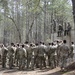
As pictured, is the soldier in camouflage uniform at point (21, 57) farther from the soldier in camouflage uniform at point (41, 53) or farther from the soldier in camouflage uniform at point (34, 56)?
the soldier in camouflage uniform at point (41, 53)

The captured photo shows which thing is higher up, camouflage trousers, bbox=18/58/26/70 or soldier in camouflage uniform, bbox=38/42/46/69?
soldier in camouflage uniform, bbox=38/42/46/69

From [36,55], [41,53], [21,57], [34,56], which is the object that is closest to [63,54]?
[41,53]

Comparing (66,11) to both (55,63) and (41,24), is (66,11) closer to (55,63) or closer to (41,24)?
(41,24)

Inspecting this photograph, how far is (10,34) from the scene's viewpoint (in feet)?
231

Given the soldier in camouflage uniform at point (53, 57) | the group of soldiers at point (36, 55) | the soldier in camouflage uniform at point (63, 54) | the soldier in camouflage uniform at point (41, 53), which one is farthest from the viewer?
the soldier in camouflage uniform at point (53, 57)

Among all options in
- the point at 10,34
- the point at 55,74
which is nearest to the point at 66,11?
the point at 10,34

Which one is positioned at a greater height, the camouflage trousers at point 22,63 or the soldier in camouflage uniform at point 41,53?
the soldier in camouflage uniform at point 41,53

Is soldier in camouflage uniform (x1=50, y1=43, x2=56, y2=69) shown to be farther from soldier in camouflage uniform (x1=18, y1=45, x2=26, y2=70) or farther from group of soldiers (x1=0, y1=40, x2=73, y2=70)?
soldier in camouflage uniform (x1=18, y1=45, x2=26, y2=70)

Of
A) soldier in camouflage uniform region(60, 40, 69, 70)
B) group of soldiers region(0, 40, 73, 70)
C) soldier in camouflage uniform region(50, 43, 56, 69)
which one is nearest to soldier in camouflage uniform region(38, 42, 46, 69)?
group of soldiers region(0, 40, 73, 70)

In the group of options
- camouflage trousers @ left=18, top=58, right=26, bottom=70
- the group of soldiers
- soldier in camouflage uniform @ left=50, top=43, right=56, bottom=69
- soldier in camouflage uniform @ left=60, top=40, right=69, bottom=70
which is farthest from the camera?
camouflage trousers @ left=18, top=58, right=26, bottom=70

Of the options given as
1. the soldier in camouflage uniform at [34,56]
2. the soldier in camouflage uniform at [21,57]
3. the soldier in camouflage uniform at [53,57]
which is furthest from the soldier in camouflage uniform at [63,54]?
the soldier in camouflage uniform at [21,57]

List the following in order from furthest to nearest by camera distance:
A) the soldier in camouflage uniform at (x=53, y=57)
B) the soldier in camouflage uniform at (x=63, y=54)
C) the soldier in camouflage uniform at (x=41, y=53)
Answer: the soldier in camouflage uniform at (x=53, y=57) → the soldier in camouflage uniform at (x=41, y=53) → the soldier in camouflage uniform at (x=63, y=54)

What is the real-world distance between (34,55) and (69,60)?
2.49 meters

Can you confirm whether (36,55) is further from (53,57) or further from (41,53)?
(53,57)
